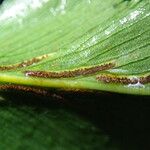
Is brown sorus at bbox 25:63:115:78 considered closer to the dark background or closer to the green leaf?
the green leaf

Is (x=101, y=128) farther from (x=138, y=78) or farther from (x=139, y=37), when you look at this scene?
(x=139, y=37)

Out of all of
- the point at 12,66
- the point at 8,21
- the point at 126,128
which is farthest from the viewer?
the point at 8,21

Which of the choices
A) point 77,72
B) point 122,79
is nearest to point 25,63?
point 77,72

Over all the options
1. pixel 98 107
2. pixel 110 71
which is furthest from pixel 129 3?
pixel 98 107

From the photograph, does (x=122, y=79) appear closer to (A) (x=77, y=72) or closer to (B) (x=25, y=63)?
(A) (x=77, y=72)

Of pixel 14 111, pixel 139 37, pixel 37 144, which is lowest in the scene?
pixel 37 144

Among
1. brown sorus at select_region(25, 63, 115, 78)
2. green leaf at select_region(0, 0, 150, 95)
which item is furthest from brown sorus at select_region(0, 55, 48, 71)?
brown sorus at select_region(25, 63, 115, 78)

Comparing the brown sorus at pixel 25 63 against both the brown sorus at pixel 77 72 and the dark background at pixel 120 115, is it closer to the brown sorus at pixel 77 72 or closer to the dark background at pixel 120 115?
the brown sorus at pixel 77 72

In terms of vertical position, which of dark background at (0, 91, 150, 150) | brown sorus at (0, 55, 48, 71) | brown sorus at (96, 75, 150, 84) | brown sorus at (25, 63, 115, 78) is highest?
brown sorus at (0, 55, 48, 71)
